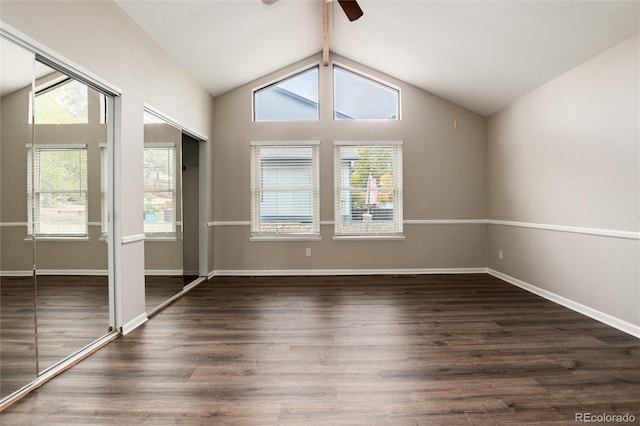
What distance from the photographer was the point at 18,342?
6.95 feet

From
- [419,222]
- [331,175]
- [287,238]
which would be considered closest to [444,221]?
[419,222]

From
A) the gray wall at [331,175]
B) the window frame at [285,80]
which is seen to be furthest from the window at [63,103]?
the window frame at [285,80]

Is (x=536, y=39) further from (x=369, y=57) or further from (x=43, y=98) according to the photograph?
(x=43, y=98)

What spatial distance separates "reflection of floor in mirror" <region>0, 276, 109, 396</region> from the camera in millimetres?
2061

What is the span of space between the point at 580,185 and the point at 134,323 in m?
4.61

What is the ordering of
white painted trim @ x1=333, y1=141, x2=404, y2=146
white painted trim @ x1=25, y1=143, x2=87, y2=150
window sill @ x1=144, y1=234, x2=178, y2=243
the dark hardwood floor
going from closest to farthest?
the dark hardwood floor < white painted trim @ x1=25, y1=143, x2=87, y2=150 < window sill @ x1=144, y1=234, x2=178, y2=243 < white painted trim @ x1=333, y1=141, x2=404, y2=146

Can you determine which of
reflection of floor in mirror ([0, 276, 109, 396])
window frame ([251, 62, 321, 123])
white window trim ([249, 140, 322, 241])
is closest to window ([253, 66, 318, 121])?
window frame ([251, 62, 321, 123])

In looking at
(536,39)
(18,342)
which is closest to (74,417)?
(18,342)

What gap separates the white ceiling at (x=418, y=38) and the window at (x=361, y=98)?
11.4 inches

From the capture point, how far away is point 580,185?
3.60 meters

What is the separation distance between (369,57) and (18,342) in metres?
5.08

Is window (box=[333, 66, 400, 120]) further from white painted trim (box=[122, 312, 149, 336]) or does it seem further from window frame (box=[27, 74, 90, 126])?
white painted trim (box=[122, 312, 149, 336])

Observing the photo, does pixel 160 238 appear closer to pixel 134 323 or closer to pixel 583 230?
pixel 134 323

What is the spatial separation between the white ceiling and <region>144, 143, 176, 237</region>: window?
3.76 ft
